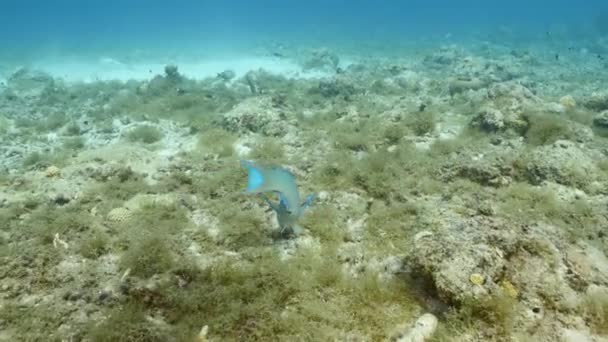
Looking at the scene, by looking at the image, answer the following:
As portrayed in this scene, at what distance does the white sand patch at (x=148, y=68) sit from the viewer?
24172 mm

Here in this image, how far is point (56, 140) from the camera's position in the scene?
36.7ft

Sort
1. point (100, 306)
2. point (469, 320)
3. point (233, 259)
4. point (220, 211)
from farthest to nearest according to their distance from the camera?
1. point (220, 211)
2. point (233, 259)
3. point (100, 306)
4. point (469, 320)

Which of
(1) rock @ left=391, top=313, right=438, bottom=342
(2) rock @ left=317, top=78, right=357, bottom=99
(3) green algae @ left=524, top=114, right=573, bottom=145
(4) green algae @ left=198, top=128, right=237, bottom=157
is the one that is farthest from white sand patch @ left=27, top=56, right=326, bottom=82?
(1) rock @ left=391, top=313, right=438, bottom=342

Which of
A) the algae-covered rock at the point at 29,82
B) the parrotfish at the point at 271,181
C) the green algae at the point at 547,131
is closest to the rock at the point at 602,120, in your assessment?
the green algae at the point at 547,131

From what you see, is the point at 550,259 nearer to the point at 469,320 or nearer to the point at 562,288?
the point at 562,288

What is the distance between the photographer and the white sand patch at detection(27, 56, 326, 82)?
24.2 meters

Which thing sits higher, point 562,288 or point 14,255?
point 562,288

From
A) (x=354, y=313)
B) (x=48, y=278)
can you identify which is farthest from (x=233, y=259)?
(x=48, y=278)

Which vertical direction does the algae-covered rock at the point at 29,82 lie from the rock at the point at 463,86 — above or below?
below

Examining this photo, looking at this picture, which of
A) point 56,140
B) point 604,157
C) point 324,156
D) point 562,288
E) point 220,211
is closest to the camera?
point 562,288

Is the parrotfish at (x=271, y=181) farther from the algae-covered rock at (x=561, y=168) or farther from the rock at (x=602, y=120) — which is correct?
the rock at (x=602, y=120)

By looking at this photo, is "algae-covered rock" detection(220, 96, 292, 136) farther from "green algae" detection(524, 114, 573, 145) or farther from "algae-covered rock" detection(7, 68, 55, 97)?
"algae-covered rock" detection(7, 68, 55, 97)

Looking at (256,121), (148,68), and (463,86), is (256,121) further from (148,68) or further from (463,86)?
(148,68)

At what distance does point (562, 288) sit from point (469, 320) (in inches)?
46.7
